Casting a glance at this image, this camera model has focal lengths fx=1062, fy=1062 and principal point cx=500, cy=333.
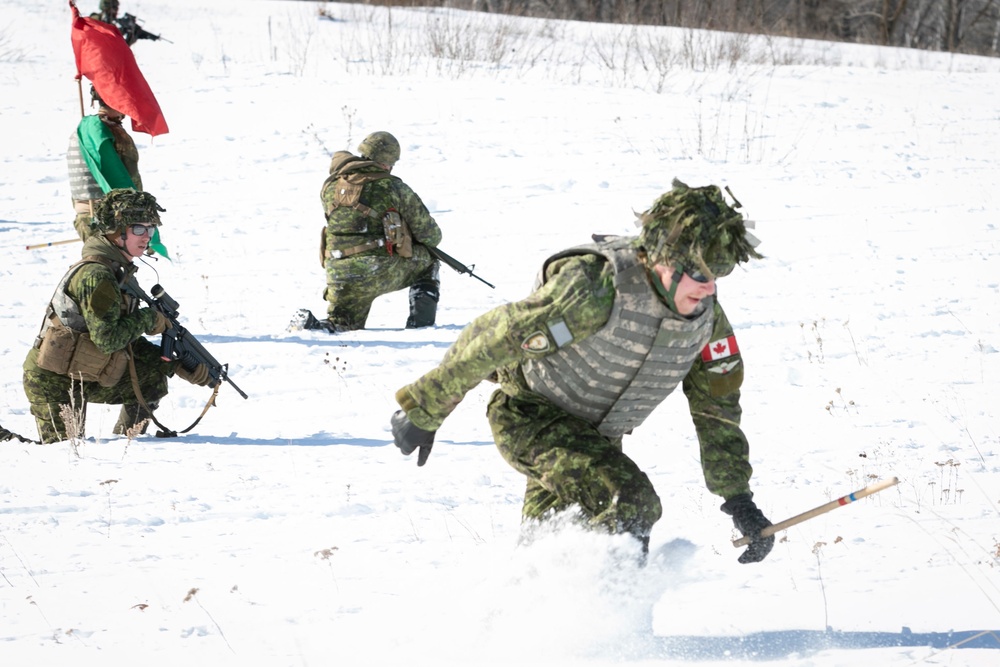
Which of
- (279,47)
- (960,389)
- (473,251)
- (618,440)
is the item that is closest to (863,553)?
(618,440)

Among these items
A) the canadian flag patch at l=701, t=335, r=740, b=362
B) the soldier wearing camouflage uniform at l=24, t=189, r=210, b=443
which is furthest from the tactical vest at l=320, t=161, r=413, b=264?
the canadian flag patch at l=701, t=335, r=740, b=362

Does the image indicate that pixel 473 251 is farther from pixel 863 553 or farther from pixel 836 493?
pixel 863 553

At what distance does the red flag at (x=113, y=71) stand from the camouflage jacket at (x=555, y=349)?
4.39 metres

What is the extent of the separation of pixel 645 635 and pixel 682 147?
8.49m

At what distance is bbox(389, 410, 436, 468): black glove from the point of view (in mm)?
3164

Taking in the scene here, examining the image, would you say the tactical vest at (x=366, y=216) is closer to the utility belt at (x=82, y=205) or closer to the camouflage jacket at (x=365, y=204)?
the camouflage jacket at (x=365, y=204)

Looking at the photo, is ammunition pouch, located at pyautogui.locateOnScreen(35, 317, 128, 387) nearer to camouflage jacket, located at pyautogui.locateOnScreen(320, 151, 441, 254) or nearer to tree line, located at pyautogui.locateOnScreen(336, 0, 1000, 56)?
camouflage jacket, located at pyautogui.locateOnScreen(320, 151, 441, 254)

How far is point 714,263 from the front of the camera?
2914 millimetres

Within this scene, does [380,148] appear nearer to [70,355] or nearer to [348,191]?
[348,191]

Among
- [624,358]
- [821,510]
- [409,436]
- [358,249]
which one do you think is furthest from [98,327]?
[821,510]

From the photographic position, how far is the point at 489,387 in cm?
611

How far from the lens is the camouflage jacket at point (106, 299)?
4.79 metres

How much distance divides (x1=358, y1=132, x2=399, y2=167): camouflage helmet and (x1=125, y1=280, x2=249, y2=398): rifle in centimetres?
A: 219

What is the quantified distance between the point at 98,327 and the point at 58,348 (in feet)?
0.90
